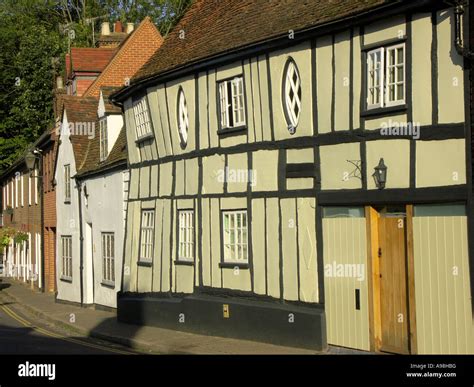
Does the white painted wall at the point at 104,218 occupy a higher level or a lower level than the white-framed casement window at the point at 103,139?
lower

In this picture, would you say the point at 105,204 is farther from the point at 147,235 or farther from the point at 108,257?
the point at 147,235

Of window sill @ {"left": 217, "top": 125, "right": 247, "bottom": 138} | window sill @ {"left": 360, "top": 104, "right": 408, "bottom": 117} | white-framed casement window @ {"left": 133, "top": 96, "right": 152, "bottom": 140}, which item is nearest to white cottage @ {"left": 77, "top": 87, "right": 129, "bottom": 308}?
white-framed casement window @ {"left": 133, "top": 96, "right": 152, "bottom": 140}

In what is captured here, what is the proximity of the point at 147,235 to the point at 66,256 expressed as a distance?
10.2 metres

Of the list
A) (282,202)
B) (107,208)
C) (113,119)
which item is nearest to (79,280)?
(107,208)

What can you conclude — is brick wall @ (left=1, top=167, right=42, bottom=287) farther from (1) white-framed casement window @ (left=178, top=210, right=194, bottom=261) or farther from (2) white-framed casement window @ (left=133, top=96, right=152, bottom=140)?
(1) white-framed casement window @ (left=178, top=210, right=194, bottom=261)

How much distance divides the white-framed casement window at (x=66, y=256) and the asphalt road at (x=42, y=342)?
636 cm

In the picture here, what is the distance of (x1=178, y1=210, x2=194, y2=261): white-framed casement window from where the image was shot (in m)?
18.6

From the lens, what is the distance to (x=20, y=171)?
42.6 m

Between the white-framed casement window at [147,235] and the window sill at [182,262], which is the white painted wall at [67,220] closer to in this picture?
the white-framed casement window at [147,235]

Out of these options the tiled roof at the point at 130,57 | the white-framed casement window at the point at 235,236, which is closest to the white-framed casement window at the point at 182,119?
the white-framed casement window at the point at 235,236

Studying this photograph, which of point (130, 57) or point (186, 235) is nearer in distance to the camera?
point (186, 235)

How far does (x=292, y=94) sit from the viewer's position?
15.6 metres

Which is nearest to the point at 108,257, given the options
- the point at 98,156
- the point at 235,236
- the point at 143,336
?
→ the point at 98,156

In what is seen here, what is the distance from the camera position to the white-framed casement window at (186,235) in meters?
18.6
